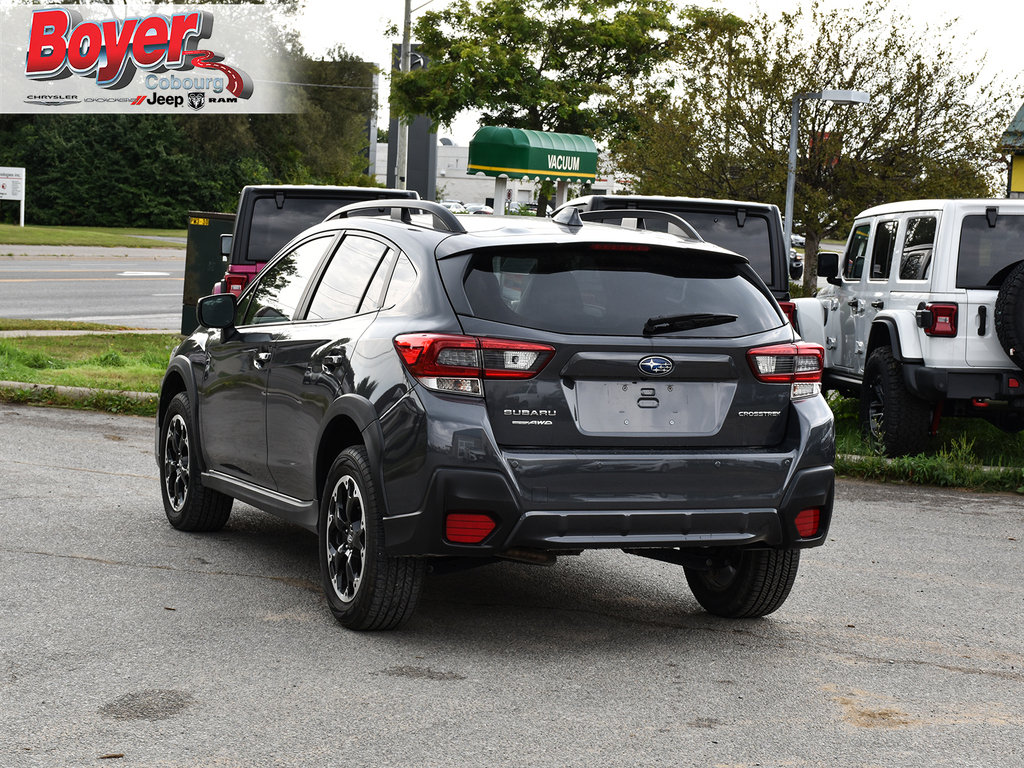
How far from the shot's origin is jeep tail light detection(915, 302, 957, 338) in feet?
33.9

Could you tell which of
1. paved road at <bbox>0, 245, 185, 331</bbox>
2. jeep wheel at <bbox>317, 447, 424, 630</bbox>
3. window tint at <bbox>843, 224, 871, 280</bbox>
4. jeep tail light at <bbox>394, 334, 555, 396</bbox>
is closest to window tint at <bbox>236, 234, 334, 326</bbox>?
jeep wheel at <bbox>317, 447, 424, 630</bbox>

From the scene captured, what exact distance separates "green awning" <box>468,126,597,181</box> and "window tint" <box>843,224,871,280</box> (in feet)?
51.9

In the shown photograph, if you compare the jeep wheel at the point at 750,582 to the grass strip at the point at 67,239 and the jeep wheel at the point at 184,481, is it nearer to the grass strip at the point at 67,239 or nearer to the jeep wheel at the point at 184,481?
the jeep wheel at the point at 184,481

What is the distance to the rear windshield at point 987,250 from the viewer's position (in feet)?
34.0

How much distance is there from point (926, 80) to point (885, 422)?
1590 cm

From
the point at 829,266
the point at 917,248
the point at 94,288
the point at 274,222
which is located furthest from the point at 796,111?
the point at 94,288

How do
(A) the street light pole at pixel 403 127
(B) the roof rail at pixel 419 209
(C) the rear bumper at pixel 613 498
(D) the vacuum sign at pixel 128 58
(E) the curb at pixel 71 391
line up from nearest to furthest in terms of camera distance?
1. (C) the rear bumper at pixel 613 498
2. (B) the roof rail at pixel 419 209
3. (E) the curb at pixel 71 391
4. (A) the street light pole at pixel 403 127
5. (D) the vacuum sign at pixel 128 58

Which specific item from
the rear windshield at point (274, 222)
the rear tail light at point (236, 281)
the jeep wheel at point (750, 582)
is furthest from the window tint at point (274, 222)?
the jeep wheel at point (750, 582)

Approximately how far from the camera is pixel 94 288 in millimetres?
28438

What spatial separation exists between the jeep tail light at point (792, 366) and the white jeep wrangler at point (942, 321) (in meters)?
4.77

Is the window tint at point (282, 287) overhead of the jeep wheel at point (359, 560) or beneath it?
overhead

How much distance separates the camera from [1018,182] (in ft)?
99.8

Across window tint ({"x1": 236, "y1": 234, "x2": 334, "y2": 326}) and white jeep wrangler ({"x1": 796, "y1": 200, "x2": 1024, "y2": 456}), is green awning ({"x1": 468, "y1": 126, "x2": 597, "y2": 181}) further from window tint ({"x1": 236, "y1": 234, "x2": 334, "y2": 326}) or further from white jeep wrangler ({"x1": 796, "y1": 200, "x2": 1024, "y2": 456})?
window tint ({"x1": 236, "y1": 234, "x2": 334, "y2": 326})

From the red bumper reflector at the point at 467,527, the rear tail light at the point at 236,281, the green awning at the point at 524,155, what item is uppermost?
the green awning at the point at 524,155
